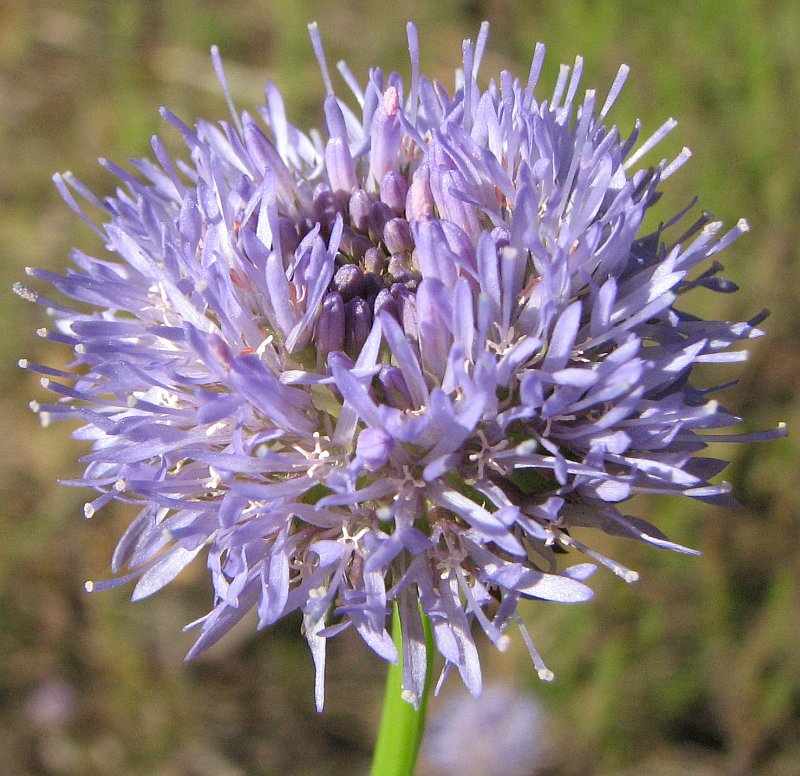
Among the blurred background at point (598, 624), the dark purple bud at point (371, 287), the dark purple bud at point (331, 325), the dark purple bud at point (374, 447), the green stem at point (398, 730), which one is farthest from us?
the blurred background at point (598, 624)

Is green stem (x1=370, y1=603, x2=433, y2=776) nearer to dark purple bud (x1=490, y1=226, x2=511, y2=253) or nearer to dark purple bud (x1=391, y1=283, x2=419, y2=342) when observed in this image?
dark purple bud (x1=391, y1=283, x2=419, y2=342)

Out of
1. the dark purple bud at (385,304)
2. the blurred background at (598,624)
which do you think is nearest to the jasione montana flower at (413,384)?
the dark purple bud at (385,304)

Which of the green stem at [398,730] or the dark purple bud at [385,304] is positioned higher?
the dark purple bud at [385,304]

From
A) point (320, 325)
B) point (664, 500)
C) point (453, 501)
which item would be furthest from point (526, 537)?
point (664, 500)

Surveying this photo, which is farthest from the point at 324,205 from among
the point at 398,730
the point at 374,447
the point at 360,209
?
the point at 398,730

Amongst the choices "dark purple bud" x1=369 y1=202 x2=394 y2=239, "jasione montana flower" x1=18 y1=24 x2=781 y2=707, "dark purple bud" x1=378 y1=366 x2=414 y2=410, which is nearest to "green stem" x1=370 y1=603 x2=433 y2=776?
"jasione montana flower" x1=18 y1=24 x2=781 y2=707

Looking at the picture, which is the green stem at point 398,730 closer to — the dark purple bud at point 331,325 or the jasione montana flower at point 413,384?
the jasione montana flower at point 413,384

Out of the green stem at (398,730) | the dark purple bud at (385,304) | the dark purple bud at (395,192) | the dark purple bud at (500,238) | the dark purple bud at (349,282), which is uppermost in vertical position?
the dark purple bud at (395,192)
